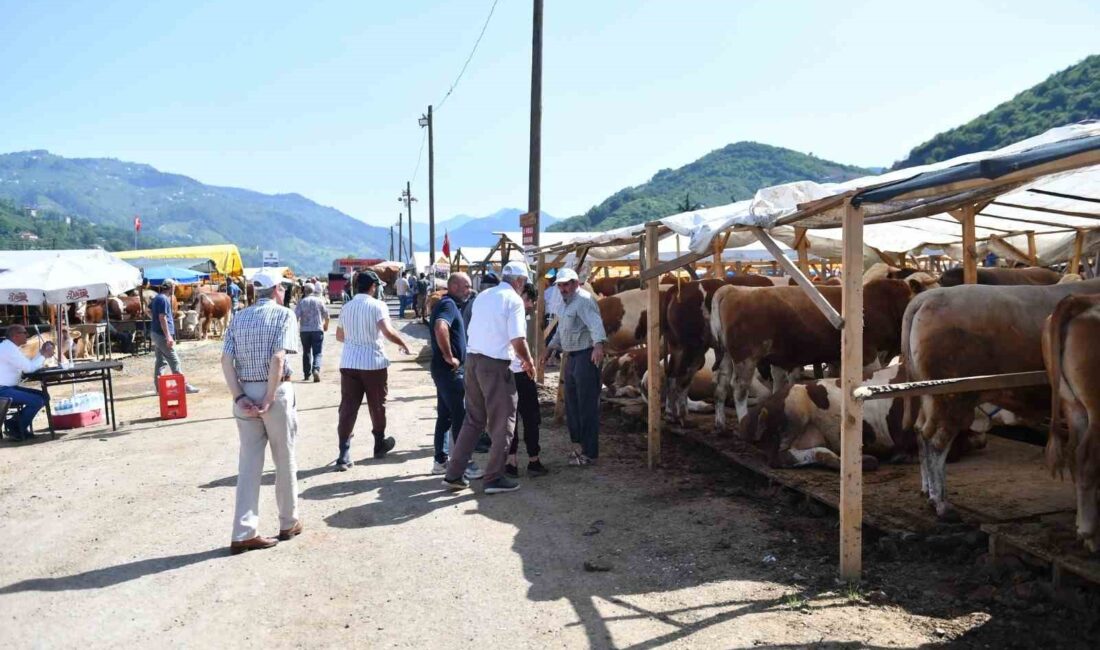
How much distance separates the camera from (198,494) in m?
7.70

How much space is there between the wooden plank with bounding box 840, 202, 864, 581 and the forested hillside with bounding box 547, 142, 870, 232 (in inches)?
4790

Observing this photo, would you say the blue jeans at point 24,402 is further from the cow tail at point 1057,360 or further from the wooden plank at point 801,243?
the cow tail at point 1057,360

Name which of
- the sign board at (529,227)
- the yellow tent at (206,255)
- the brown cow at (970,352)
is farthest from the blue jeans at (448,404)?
the yellow tent at (206,255)

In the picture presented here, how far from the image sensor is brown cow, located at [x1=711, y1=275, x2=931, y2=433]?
29.4 ft

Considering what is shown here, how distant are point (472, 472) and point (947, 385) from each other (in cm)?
477

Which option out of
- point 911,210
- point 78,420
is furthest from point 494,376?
point 78,420

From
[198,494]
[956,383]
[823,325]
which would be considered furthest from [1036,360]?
[198,494]

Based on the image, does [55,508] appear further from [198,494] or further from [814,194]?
[814,194]

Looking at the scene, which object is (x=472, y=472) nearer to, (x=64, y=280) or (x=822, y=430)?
(x=822, y=430)

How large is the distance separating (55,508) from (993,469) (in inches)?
338

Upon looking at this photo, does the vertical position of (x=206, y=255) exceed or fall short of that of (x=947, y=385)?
it exceeds it

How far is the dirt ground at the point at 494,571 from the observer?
4.48m

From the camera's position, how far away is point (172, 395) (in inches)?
474

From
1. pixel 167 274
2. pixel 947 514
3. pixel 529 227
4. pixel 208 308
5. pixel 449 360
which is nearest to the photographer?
pixel 947 514
